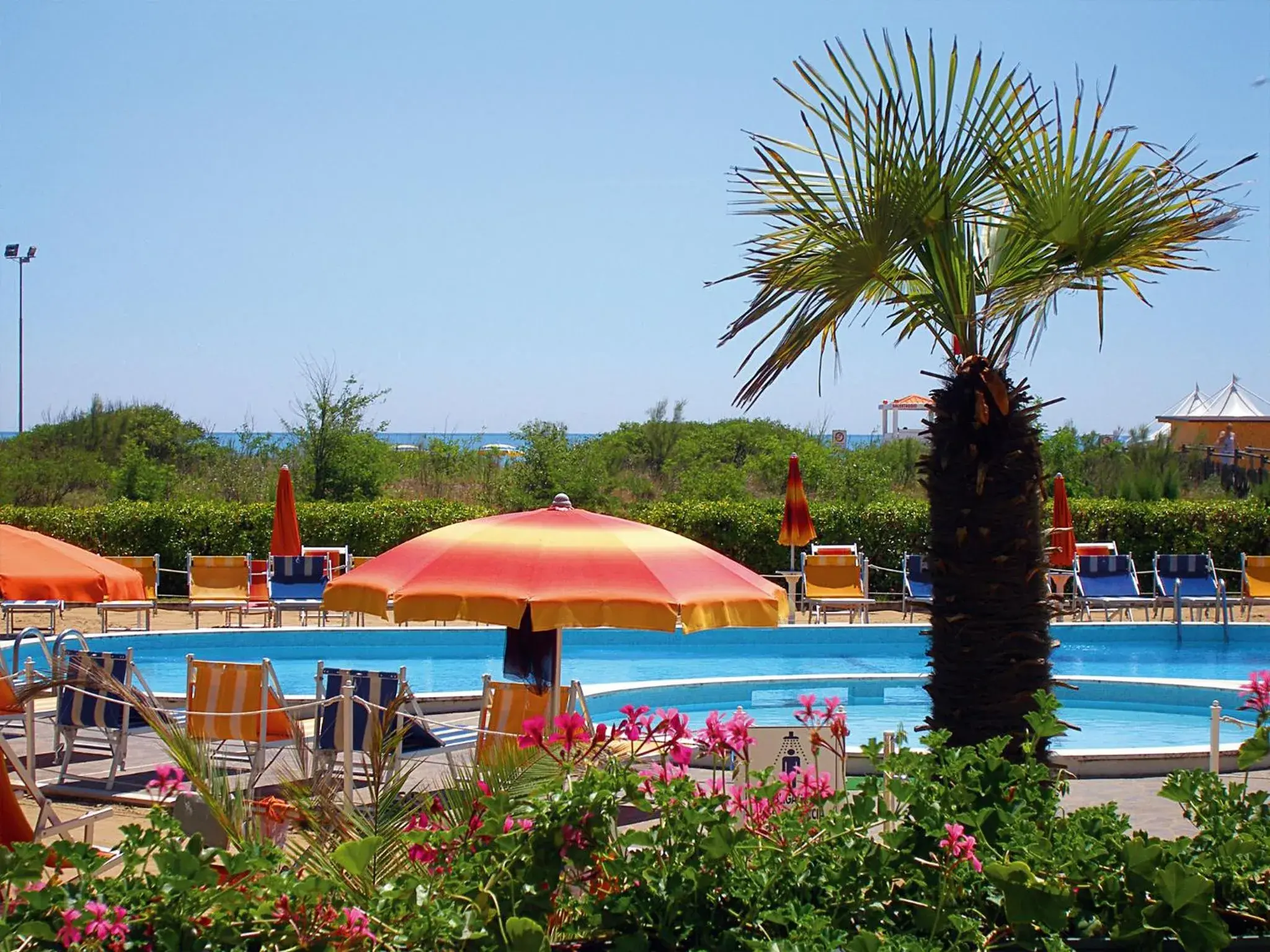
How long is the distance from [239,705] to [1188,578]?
13.1 meters

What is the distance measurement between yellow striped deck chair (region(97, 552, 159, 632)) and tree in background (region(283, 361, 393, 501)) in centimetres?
616

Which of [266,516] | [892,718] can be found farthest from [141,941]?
[266,516]

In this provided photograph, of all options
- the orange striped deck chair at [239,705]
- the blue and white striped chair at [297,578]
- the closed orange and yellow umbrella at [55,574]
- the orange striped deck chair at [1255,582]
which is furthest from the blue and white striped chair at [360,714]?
the orange striped deck chair at [1255,582]

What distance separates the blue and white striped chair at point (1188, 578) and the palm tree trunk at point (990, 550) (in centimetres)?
1203

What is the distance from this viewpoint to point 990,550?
203 inches

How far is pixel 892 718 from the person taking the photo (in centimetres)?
1172

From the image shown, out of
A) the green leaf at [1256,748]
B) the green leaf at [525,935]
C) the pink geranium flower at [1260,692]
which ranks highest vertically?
the pink geranium flower at [1260,692]

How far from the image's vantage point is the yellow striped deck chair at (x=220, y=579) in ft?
52.1

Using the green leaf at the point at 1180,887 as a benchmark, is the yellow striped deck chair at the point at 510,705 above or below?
below

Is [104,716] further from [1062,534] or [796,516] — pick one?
[1062,534]

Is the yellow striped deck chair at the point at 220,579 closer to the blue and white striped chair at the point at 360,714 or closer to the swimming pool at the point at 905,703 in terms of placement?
the swimming pool at the point at 905,703

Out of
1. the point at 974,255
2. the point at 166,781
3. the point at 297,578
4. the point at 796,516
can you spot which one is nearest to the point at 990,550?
the point at 974,255

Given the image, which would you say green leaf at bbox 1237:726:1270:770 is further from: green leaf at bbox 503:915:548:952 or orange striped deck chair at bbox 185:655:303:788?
orange striped deck chair at bbox 185:655:303:788

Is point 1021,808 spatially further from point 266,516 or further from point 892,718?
point 266,516
